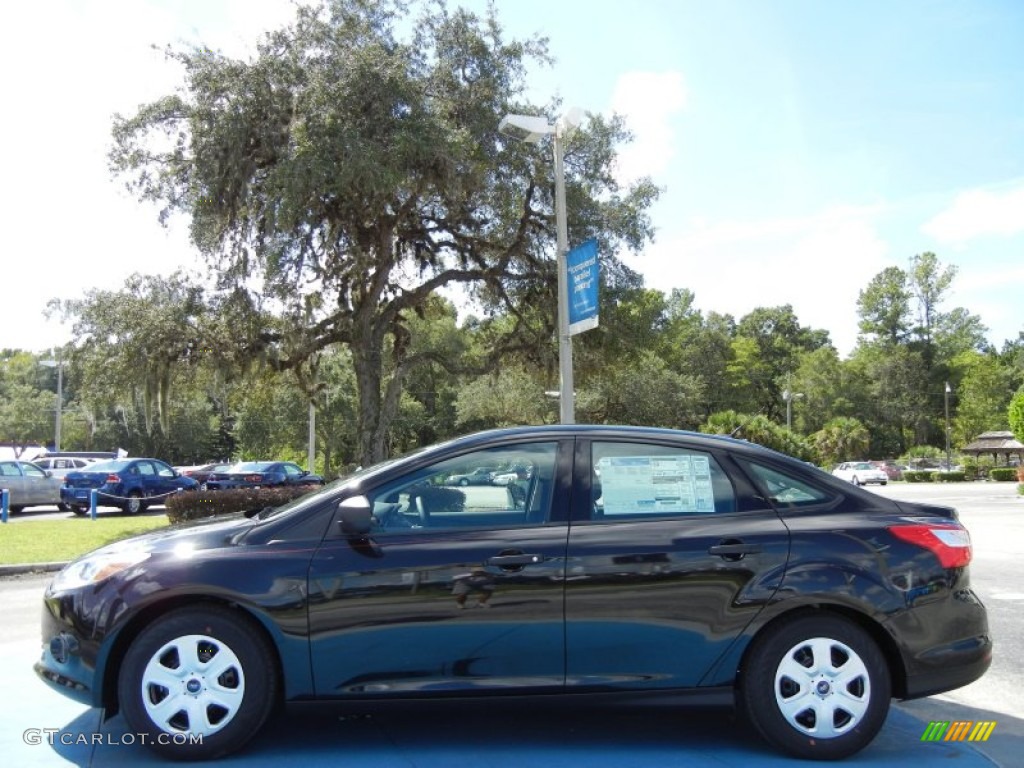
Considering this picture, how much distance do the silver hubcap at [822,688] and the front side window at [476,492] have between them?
4.64 ft

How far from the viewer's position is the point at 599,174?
67.7ft

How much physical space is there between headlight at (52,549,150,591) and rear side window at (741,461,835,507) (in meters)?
3.08

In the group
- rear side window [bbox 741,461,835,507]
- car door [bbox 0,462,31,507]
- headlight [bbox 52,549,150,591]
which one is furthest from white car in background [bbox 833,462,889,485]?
headlight [bbox 52,549,150,591]

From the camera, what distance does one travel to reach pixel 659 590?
4094 millimetres

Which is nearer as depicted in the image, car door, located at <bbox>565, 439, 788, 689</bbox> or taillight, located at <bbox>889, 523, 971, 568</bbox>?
car door, located at <bbox>565, 439, 788, 689</bbox>

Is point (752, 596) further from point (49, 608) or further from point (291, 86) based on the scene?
point (291, 86)

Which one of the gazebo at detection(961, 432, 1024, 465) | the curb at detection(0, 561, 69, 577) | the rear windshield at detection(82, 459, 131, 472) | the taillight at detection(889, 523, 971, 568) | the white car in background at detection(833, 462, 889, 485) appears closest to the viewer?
the taillight at detection(889, 523, 971, 568)

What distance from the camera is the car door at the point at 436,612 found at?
13.0 feet

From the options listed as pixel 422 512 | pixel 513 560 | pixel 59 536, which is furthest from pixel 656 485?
pixel 59 536

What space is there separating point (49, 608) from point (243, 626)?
104 centimetres

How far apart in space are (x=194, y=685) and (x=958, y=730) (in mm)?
4042

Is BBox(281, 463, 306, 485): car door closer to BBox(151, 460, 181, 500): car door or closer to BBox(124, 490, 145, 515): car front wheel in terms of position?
BBox(151, 460, 181, 500): car door

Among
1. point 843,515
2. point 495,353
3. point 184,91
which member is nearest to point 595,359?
point 495,353

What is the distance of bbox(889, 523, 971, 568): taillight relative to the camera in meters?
4.28
